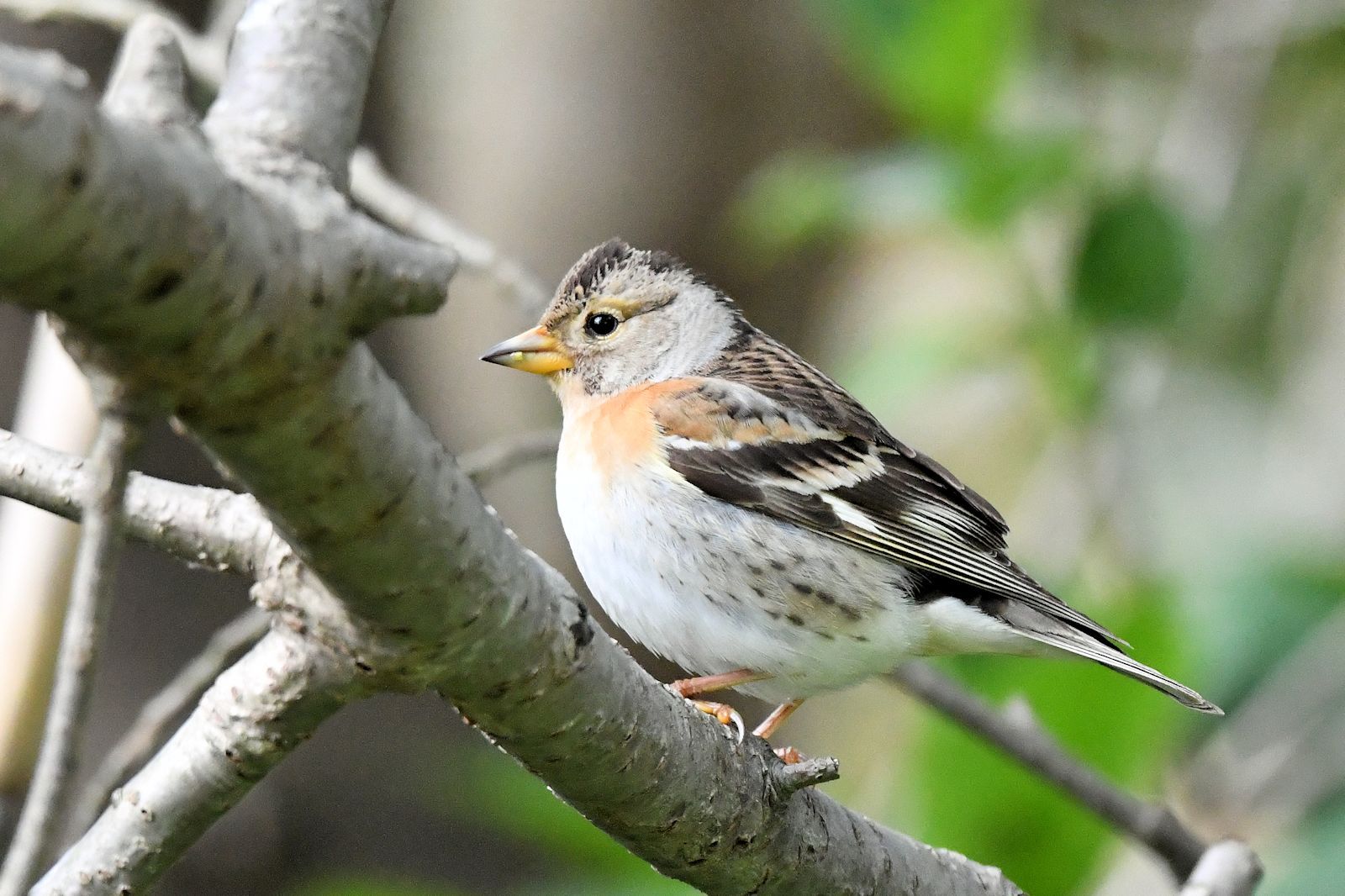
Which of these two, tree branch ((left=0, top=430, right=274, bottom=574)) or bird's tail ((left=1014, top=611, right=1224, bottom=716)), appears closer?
tree branch ((left=0, top=430, right=274, bottom=574))

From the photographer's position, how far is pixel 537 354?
3.67m

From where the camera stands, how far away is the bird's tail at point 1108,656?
2953 mm

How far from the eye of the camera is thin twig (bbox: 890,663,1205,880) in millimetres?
3264

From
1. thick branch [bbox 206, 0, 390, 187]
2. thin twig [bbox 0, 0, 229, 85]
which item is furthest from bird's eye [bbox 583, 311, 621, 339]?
thick branch [bbox 206, 0, 390, 187]

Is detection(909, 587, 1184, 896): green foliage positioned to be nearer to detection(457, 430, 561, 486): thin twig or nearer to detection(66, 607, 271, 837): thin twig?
detection(457, 430, 561, 486): thin twig

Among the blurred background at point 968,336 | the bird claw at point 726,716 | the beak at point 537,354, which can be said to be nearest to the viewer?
the bird claw at point 726,716

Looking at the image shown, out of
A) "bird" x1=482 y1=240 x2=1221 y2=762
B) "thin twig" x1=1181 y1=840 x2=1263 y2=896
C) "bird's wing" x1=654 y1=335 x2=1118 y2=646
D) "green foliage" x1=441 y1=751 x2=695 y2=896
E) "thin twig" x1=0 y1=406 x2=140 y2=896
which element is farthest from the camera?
"green foliage" x1=441 y1=751 x2=695 y2=896

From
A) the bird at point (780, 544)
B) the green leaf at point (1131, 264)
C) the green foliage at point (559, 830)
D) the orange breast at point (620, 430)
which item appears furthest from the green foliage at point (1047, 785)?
the orange breast at point (620, 430)

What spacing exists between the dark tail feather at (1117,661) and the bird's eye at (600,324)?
1.27 metres

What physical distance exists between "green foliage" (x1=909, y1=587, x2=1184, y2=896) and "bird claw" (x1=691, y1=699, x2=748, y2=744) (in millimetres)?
1067

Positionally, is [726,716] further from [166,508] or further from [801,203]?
[801,203]

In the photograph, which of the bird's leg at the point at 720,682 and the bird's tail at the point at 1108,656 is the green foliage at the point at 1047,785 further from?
the bird's leg at the point at 720,682

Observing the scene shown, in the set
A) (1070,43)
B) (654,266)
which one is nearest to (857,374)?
(654,266)

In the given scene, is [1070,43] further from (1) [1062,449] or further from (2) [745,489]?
(2) [745,489]
